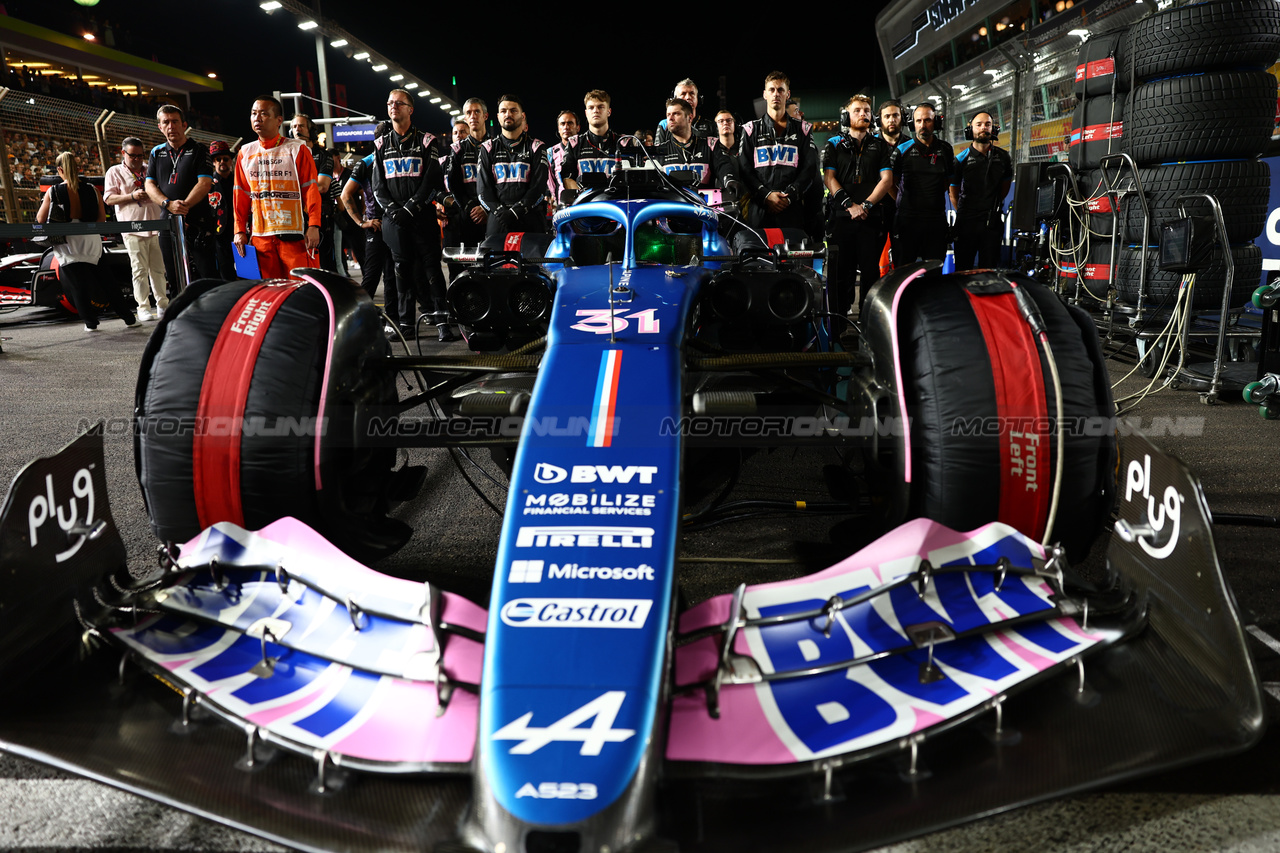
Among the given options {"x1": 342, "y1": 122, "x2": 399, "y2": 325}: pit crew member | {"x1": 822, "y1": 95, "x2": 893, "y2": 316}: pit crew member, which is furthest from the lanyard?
{"x1": 822, "y1": 95, "x2": 893, "y2": 316}: pit crew member

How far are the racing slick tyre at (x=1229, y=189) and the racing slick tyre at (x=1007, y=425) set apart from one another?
438cm

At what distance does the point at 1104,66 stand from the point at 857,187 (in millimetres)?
2099

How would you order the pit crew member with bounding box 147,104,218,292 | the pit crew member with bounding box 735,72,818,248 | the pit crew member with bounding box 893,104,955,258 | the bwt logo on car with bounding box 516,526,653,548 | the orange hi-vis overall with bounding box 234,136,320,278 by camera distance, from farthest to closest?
1. the pit crew member with bounding box 147,104,218,292
2. the pit crew member with bounding box 893,104,955,258
3. the pit crew member with bounding box 735,72,818,248
4. the orange hi-vis overall with bounding box 234,136,320,278
5. the bwt logo on car with bounding box 516,526,653,548

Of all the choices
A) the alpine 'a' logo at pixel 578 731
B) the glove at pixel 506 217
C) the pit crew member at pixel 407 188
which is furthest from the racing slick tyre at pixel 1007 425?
the glove at pixel 506 217

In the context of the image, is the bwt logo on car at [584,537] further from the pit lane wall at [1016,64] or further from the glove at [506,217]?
the glove at [506,217]

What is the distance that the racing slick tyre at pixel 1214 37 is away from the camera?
5.21 meters

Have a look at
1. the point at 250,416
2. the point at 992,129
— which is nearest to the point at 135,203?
the point at 250,416

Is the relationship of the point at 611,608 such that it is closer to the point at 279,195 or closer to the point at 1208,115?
the point at 279,195

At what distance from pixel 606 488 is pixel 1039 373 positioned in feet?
3.75

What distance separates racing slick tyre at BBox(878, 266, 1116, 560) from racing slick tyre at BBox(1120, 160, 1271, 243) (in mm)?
4379

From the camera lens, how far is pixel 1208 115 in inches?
215

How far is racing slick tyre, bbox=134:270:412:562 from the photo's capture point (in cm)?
206

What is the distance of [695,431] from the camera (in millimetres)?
2441

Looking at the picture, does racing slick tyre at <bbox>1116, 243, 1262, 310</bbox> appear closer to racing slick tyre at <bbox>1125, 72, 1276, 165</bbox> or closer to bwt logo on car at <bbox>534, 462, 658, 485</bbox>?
racing slick tyre at <bbox>1125, 72, 1276, 165</bbox>
